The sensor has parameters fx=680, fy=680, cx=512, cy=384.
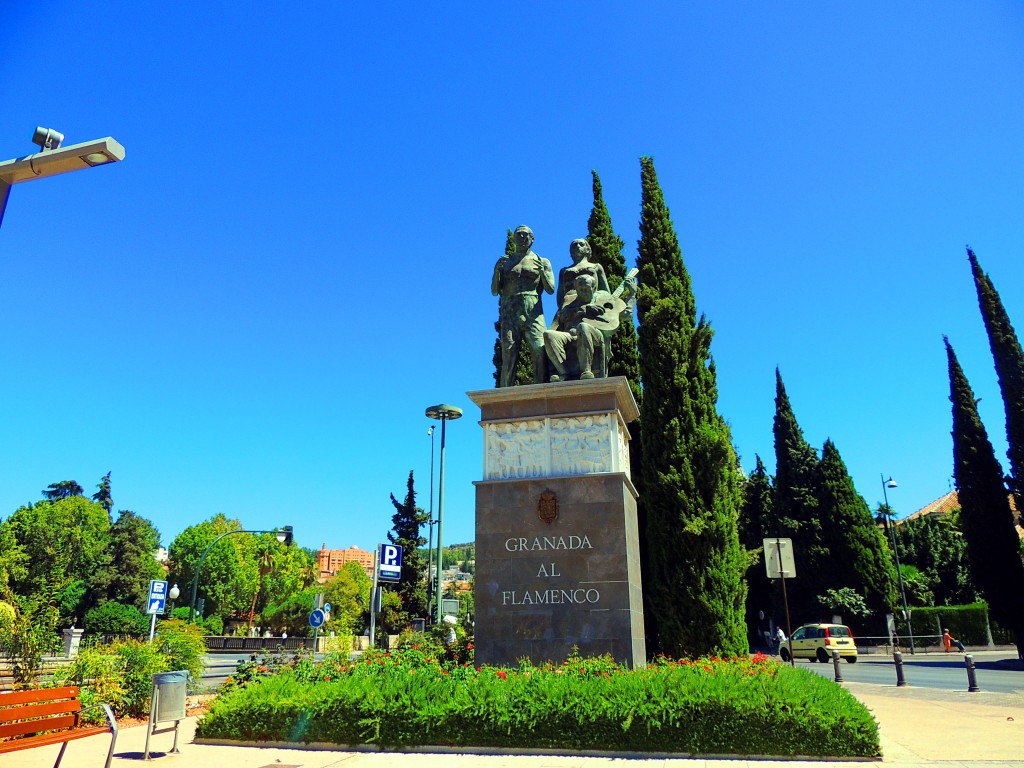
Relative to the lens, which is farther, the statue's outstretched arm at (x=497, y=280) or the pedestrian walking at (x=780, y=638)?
the pedestrian walking at (x=780, y=638)

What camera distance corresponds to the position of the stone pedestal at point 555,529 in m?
10.3

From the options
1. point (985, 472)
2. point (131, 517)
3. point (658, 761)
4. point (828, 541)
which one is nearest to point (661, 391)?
point (658, 761)

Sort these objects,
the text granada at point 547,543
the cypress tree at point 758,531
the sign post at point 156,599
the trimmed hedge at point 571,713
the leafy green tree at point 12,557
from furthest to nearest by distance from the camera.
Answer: the leafy green tree at point 12,557
the cypress tree at point 758,531
the sign post at point 156,599
the text granada at point 547,543
the trimmed hedge at point 571,713

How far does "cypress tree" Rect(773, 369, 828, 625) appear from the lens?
135 feet

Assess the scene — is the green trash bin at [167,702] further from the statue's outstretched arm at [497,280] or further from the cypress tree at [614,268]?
the cypress tree at [614,268]

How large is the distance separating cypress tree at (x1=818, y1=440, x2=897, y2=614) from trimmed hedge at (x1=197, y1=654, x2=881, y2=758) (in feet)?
117

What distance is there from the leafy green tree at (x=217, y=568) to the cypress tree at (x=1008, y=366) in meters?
56.4

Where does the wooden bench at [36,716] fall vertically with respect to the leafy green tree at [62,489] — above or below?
below

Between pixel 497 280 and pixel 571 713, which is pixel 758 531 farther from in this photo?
pixel 571 713

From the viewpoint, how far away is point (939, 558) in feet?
149

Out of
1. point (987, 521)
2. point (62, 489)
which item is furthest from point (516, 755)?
point (62, 489)

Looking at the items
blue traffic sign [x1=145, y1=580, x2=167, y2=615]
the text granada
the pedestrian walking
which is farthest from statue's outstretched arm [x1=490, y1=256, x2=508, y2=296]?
the pedestrian walking

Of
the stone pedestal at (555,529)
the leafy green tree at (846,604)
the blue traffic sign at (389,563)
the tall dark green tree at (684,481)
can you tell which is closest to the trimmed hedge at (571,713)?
the stone pedestal at (555,529)

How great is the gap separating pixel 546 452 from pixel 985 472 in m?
30.6
